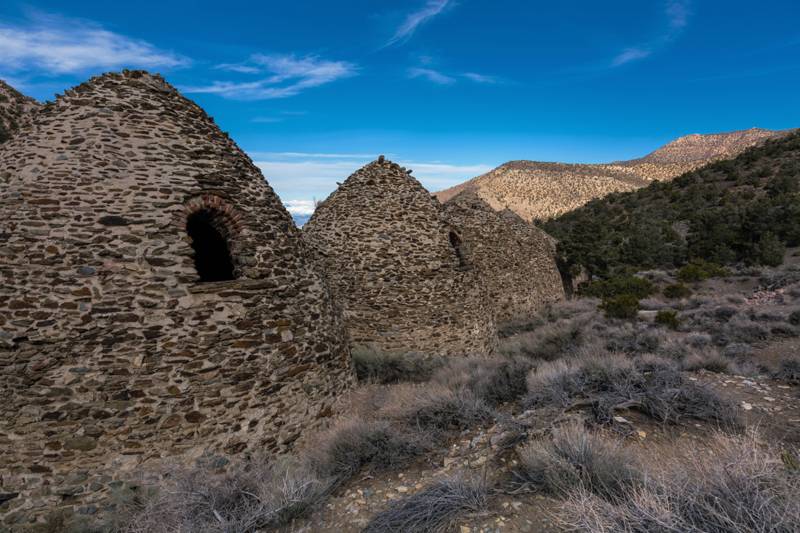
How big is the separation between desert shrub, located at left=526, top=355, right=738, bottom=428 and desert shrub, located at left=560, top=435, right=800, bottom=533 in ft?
5.89

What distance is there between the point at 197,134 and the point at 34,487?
4.72 meters

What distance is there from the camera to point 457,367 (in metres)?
8.80

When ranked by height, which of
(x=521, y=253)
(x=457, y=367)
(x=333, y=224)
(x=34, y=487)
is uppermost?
(x=333, y=224)

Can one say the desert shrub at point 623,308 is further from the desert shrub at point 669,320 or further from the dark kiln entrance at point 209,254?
the dark kiln entrance at point 209,254

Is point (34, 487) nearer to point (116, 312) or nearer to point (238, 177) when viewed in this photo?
point (116, 312)

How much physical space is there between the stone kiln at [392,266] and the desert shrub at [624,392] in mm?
4265

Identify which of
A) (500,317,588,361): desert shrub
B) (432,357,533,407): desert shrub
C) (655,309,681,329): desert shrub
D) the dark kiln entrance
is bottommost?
(655,309,681,329): desert shrub

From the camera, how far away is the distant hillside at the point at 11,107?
835 inches

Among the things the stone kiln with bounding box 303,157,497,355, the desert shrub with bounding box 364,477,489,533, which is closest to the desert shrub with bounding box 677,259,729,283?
the stone kiln with bounding box 303,157,497,355

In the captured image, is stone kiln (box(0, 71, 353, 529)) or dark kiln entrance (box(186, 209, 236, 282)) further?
dark kiln entrance (box(186, 209, 236, 282))

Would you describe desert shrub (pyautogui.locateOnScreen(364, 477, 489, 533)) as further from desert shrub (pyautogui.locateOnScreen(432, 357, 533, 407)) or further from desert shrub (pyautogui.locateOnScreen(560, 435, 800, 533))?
desert shrub (pyautogui.locateOnScreen(432, 357, 533, 407))

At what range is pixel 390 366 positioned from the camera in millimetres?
9398

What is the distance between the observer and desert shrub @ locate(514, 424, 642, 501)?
315 cm

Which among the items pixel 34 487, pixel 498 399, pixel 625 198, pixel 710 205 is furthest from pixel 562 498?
pixel 625 198
